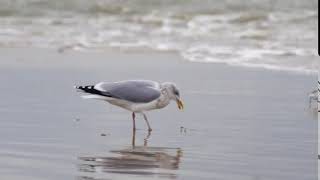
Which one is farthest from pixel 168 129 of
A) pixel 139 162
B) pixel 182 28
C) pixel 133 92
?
pixel 182 28

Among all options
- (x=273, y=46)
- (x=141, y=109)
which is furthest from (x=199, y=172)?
(x=273, y=46)

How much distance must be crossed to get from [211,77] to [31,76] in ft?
8.06

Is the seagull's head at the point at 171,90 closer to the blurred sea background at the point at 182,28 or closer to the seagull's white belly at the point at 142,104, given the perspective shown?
the seagull's white belly at the point at 142,104

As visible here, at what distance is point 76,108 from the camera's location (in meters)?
9.46

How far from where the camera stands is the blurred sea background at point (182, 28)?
626 inches

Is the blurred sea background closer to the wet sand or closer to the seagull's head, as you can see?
the wet sand

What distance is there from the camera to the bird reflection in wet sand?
20.2 feet

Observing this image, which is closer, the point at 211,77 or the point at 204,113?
the point at 204,113

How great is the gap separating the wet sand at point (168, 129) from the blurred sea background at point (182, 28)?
203cm

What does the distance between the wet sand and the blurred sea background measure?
2.03 meters

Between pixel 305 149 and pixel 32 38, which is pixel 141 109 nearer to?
pixel 305 149

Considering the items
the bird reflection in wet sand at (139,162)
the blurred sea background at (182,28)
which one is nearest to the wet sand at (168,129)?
the bird reflection in wet sand at (139,162)

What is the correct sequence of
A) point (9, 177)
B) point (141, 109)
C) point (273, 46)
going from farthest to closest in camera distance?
point (273, 46), point (141, 109), point (9, 177)

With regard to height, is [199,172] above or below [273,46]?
below
